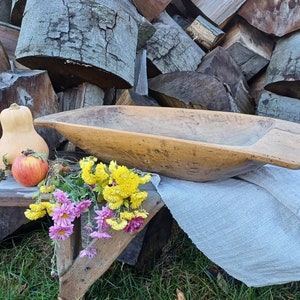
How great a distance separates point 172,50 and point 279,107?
58cm

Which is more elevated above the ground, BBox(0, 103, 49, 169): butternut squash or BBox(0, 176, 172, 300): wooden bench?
BBox(0, 103, 49, 169): butternut squash

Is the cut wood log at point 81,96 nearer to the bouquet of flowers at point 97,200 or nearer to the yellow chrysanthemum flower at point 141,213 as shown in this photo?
the bouquet of flowers at point 97,200

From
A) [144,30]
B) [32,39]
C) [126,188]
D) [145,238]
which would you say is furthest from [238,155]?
[144,30]

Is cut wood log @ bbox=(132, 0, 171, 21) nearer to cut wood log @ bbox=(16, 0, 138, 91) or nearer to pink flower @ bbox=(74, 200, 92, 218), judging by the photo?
cut wood log @ bbox=(16, 0, 138, 91)

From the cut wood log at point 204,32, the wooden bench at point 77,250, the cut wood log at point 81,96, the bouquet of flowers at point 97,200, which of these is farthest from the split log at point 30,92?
the cut wood log at point 204,32

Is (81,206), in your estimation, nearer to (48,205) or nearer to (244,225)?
(48,205)

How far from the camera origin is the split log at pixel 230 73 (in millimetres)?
2027

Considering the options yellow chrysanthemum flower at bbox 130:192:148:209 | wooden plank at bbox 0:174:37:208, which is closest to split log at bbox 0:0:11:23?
wooden plank at bbox 0:174:37:208

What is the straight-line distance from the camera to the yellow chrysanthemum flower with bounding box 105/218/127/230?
3.83 feet

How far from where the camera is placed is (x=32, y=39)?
1648 mm

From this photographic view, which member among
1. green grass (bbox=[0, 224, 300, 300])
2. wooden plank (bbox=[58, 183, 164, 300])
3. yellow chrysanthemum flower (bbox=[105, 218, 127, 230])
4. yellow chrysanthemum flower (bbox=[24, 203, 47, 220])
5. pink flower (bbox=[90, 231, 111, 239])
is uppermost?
yellow chrysanthemum flower (bbox=[105, 218, 127, 230])

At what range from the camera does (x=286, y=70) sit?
201 centimetres

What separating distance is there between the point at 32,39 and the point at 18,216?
2.26ft

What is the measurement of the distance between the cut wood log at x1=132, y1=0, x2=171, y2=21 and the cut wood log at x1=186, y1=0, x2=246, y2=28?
0.75ft
